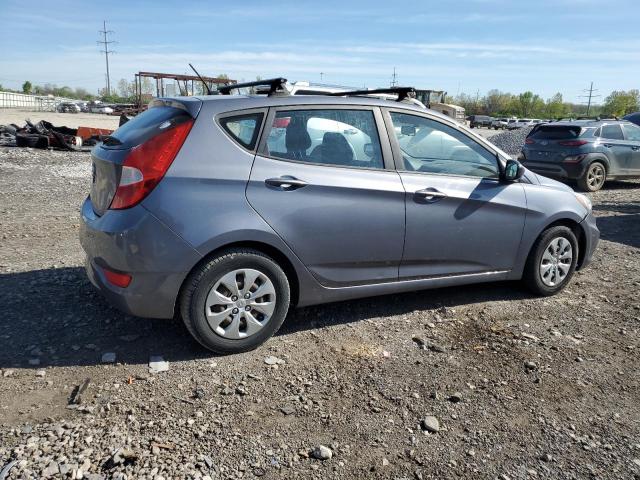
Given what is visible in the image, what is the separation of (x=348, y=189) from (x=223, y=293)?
117 centimetres

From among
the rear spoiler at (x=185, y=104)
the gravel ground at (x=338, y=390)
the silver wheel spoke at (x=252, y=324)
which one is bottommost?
the gravel ground at (x=338, y=390)

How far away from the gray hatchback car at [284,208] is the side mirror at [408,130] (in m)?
0.01

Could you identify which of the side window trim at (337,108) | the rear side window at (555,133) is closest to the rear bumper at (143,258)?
the side window trim at (337,108)

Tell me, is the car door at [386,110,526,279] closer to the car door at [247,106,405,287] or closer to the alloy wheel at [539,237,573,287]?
the car door at [247,106,405,287]

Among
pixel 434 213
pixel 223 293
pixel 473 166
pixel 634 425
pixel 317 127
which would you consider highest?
pixel 317 127

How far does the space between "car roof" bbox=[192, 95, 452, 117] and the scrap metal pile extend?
43.4 ft

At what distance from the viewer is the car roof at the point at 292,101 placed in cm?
373

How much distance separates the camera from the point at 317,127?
3973 mm

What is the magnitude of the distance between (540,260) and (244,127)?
9.81 ft

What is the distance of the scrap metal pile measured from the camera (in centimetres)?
1631

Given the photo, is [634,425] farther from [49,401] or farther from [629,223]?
[629,223]

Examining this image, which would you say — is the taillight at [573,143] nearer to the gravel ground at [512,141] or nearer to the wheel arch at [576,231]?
the wheel arch at [576,231]

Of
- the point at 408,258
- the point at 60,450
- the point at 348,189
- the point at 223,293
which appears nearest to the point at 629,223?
the point at 408,258

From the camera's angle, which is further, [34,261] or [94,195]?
[34,261]
